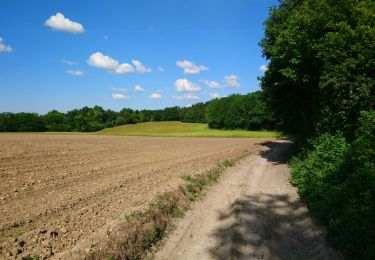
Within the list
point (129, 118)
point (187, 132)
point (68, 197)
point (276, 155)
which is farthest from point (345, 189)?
point (129, 118)

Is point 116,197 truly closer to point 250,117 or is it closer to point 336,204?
point 336,204

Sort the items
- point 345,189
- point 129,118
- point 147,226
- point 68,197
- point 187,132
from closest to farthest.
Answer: point 147,226
point 345,189
point 68,197
point 187,132
point 129,118

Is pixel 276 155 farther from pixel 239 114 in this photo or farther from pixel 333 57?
pixel 239 114

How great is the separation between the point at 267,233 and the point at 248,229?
1.80 feet

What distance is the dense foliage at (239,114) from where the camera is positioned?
85312mm

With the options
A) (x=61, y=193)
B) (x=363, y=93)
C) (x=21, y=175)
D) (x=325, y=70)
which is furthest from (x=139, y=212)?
(x=325, y=70)

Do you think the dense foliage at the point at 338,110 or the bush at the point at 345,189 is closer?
the bush at the point at 345,189

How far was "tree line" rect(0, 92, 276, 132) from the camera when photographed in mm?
87188

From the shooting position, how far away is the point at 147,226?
9055mm

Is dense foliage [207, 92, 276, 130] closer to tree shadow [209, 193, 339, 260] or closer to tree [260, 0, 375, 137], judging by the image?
tree [260, 0, 375, 137]

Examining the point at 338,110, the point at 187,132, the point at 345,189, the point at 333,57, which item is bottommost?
the point at 187,132

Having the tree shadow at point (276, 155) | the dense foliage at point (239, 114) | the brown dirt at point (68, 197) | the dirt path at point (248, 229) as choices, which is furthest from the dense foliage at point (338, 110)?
the dense foliage at point (239, 114)

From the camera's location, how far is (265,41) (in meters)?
24.3

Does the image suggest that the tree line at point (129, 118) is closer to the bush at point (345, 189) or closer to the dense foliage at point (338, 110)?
the dense foliage at point (338, 110)
